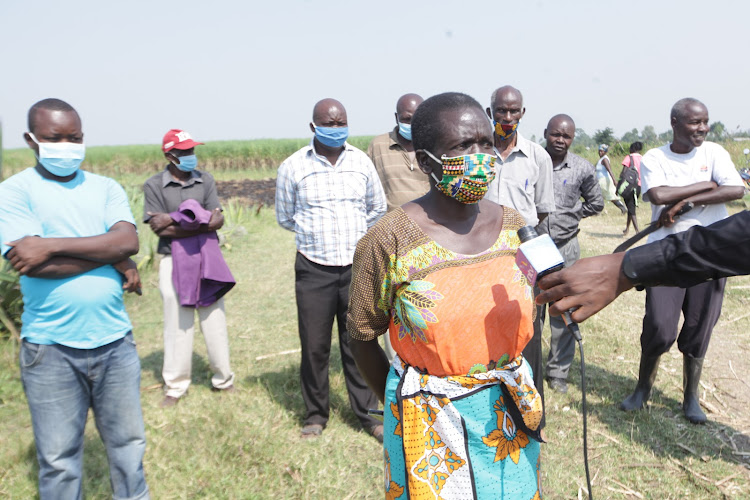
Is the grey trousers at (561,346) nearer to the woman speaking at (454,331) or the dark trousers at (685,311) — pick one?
the dark trousers at (685,311)

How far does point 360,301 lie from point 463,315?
400 millimetres

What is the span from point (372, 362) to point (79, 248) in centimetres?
150

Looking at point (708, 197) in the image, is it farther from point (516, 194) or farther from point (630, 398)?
point (630, 398)

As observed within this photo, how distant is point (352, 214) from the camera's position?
4176mm

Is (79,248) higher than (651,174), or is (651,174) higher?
(651,174)

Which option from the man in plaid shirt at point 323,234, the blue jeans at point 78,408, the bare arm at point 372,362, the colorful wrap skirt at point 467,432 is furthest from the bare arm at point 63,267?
the colorful wrap skirt at point 467,432

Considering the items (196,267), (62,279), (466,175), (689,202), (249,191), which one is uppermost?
(466,175)

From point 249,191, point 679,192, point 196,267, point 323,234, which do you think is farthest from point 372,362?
point 249,191

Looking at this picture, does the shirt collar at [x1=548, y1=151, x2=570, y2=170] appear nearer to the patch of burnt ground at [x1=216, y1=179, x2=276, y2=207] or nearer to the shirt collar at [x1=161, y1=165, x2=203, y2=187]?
the shirt collar at [x1=161, y1=165, x2=203, y2=187]

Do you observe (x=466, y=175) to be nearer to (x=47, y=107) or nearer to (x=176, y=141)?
(x=47, y=107)

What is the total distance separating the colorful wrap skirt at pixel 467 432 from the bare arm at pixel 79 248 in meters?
1.68

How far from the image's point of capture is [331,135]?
413 centimetres

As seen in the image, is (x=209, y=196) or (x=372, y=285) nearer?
(x=372, y=285)

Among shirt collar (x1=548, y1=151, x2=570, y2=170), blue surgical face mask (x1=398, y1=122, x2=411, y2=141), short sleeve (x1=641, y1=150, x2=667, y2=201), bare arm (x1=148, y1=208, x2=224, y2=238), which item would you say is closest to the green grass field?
bare arm (x1=148, y1=208, x2=224, y2=238)
